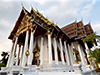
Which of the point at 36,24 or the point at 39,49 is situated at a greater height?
the point at 36,24

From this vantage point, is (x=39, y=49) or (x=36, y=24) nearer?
(x=36, y=24)

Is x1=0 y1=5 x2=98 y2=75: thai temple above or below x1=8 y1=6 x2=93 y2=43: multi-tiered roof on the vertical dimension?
below

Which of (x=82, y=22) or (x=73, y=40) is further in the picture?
(x=82, y=22)

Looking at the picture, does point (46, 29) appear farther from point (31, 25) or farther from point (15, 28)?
point (15, 28)

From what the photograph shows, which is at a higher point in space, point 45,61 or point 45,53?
point 45,53

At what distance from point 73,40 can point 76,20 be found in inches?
273

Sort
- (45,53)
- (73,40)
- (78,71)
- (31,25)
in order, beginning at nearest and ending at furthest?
(78,71) < (31,25) < (45,53) < (73,40)

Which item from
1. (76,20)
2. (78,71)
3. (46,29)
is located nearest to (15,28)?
(46,29)

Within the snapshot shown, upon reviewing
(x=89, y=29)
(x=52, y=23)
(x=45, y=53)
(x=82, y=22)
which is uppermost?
(x=82, y=22)

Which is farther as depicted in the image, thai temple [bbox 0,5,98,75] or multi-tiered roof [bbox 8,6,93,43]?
multi-tiered roof [bbox 8,6,93,43]

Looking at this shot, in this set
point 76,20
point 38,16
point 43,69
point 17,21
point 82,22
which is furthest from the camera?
point 76,20

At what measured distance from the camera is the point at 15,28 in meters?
11.8

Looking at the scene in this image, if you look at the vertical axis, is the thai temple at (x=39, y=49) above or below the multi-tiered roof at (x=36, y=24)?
below

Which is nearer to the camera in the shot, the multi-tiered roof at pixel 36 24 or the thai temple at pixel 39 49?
the thai temple at pixel 39 49
